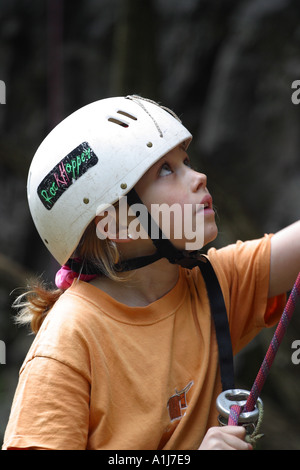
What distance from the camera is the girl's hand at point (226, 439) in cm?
151

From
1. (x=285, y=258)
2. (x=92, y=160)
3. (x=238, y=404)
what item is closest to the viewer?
(x=238, y=404)

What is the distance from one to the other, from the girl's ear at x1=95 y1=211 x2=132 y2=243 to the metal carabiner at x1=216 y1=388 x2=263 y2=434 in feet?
1.84

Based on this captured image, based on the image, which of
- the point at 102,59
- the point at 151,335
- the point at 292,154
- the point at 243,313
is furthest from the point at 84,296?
the point at 102,59

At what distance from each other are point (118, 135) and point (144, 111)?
0.14m

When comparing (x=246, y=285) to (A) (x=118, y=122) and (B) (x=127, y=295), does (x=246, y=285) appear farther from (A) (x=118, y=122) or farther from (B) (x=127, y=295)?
(A) (x=118, y=122)

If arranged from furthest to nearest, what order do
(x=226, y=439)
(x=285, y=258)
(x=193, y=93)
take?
(x=193, y=93)
(x=285, y=258)
(x=226, y=439)

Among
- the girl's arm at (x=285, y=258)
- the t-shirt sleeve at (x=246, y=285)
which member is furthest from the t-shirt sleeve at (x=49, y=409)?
the girl's arm at (x=285, y=258)

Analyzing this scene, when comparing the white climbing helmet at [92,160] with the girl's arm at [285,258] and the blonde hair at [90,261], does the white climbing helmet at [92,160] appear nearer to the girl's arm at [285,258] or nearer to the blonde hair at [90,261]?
the blonde hair at [90,261]

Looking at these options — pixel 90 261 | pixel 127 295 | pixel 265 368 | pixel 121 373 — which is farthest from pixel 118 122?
pixel 265 368

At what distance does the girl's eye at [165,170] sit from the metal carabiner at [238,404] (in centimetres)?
67

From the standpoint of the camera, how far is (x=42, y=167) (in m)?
1.89

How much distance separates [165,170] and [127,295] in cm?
40

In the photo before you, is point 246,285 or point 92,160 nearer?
point 92,160

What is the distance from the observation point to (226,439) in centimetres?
152
